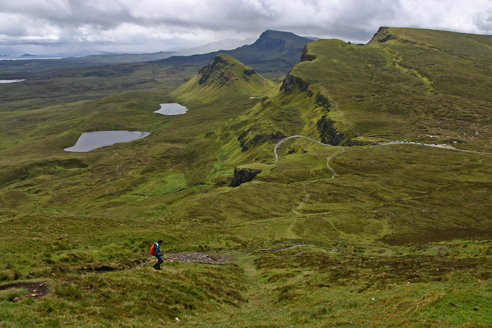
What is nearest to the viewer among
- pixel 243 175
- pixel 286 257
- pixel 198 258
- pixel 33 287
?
pixel 33 287

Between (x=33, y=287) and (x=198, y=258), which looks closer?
(x=33, y=287)

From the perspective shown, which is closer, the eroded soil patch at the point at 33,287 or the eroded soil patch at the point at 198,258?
the eroded soil patch at the point at 33,287

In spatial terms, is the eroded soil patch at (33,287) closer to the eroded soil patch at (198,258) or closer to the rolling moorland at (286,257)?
the rolling moorland at (286,257)

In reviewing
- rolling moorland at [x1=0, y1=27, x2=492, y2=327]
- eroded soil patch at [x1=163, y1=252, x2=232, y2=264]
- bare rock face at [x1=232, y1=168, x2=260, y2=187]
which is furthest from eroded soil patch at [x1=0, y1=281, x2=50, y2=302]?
bare rock face at [x1=232, y1=168, x2=260, y2=187]

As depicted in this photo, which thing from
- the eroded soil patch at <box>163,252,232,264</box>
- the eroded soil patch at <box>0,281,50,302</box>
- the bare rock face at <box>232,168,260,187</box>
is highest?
the eroded soil patch at <box>0,281,50,302</box>

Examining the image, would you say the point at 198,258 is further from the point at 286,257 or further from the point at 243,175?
the point at 243,175

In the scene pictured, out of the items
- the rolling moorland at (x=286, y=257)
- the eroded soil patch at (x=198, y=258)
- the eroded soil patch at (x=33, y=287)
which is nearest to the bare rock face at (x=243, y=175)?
the rolling moorland at (x=286, y=257)

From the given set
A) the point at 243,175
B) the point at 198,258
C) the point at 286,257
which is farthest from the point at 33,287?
the point at 243,175

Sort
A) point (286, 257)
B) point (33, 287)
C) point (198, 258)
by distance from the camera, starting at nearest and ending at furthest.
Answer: point (33, 287)
point (198, 258)
point (286, 257)

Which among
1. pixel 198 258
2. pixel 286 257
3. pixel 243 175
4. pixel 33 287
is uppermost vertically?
pixel 33 287

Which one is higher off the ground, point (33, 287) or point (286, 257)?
point (33, 287)

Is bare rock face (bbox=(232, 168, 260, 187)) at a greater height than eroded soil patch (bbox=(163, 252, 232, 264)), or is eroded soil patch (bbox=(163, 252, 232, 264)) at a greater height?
eroded soil patch (bbox=(163, 252, 232, 264))

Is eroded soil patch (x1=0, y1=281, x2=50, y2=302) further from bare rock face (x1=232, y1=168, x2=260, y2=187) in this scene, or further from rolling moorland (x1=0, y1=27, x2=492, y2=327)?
bare rock face (x1=232, y1=168, x2=260, y2=187)

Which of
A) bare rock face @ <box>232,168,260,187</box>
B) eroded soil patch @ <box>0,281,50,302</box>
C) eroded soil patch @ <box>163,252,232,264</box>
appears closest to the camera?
eroded soil patch @ <box>0,281,50,302</box>
